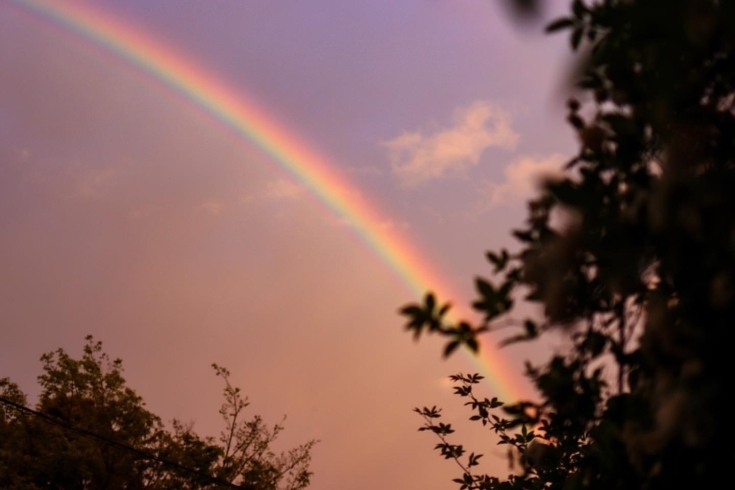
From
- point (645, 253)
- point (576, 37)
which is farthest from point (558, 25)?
point (645, 253)

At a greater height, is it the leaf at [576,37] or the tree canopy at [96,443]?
the tree canopy at [96,443]

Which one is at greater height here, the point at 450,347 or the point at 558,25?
the point at 558,25

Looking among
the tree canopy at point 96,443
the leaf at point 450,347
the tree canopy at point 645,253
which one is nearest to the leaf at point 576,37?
the tree canopy at point 645,253

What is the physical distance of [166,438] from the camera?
75.8 ft

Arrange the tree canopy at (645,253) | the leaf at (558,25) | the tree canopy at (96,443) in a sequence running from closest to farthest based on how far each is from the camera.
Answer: the tree canopy at (645,253), the leaf at (558,25), the tree canopy at (96,443)

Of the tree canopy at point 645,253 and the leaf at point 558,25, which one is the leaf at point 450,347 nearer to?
the tree canopy at point 645,253

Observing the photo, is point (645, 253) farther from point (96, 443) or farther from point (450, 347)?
point (96, 443)

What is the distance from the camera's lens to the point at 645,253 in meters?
2.04

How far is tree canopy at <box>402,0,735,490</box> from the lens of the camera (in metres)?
1.77

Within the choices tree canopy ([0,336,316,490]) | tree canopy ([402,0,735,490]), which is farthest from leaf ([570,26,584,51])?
tree canopy ([0,336,316,490])

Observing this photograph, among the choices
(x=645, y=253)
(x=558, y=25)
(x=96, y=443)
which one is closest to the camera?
(x=645, y=253)

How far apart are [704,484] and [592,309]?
1.98 feet

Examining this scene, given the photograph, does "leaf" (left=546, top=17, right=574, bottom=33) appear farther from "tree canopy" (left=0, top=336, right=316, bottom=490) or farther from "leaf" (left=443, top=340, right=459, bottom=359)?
"tree canopy" (left=0, top=336, right=316, bottom=490)

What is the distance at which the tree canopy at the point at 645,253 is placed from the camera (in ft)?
5.81
